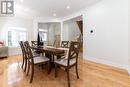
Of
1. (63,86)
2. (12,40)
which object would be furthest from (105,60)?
(12,40)

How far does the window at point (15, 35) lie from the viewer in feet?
19.7

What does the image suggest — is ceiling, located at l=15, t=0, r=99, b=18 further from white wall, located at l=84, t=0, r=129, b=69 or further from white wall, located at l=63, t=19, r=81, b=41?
white wall, located at l=63, t=19, r=81, b=41

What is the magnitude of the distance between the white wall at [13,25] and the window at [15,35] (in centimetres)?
24

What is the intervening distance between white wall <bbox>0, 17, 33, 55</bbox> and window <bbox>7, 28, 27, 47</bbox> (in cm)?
24

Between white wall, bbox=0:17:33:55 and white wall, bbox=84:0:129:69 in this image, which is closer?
white wall, bbox=84:0:129:69

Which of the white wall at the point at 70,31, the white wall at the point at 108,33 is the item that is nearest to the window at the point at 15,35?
the white wall at the point at 70,31

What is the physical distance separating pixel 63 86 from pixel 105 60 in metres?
2.32

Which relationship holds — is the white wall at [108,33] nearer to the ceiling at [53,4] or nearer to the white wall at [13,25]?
the ceiling at [53,4]

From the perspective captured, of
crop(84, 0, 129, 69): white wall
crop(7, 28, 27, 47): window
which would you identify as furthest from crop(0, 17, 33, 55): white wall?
crop(84, 0, 129, 69): white wall

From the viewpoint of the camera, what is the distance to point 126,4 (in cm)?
302

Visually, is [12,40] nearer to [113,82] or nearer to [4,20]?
[4,20]

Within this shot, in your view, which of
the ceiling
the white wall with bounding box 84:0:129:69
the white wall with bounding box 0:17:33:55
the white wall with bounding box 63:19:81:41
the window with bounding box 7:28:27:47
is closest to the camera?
the white wall with bounding box 84:0:129:69

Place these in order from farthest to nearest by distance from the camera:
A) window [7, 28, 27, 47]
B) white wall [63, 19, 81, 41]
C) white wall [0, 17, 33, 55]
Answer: white wall [63, 19, 81, 41]
window [7, 28, 27, 47]
white wall [0, 17, 33, 55]

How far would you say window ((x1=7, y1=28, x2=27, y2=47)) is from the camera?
19.7ft
